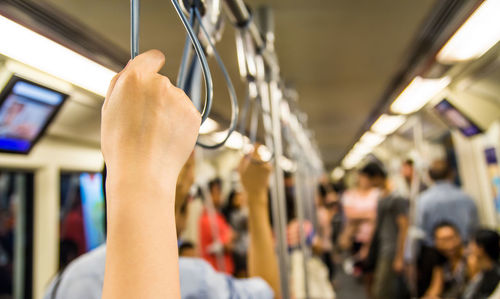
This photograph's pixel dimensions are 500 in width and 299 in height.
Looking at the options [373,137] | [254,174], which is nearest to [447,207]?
[373,137]

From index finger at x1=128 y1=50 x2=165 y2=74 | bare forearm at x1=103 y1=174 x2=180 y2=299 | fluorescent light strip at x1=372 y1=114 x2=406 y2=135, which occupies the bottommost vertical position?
bare forearm at x1=103 y1=174 x2=180 y2=299

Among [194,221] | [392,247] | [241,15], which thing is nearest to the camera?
[241,15]

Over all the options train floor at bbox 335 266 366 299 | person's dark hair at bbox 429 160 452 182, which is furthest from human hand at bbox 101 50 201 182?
train floor at bbox 335 266 366 299

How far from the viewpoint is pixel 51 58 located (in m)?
0.95

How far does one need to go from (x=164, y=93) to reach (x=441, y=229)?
9.18 ft

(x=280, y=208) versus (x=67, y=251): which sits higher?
(x=280, y=208)

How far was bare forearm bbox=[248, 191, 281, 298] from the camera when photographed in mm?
1059

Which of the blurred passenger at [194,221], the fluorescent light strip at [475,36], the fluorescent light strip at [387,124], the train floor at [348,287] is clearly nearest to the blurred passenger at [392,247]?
the fluorescent light strip at [387,124]

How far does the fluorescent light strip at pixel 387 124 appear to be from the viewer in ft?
11.6

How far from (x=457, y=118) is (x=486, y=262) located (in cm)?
143

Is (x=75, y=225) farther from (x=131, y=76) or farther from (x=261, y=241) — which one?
(x=131, y=76)

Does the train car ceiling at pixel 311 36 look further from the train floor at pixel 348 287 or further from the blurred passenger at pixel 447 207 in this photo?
the train floor at pixel 348 287

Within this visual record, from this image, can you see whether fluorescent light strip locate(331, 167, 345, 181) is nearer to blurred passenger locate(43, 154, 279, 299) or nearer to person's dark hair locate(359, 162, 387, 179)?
person's dark hair locate(359, 162, 387, 179)

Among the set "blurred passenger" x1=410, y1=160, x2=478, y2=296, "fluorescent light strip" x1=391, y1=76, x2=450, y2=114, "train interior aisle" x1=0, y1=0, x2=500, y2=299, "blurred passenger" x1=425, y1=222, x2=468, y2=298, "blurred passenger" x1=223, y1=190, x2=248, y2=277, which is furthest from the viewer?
"blurred passenger" x1=223, y1=190, x2=248, y2=277
